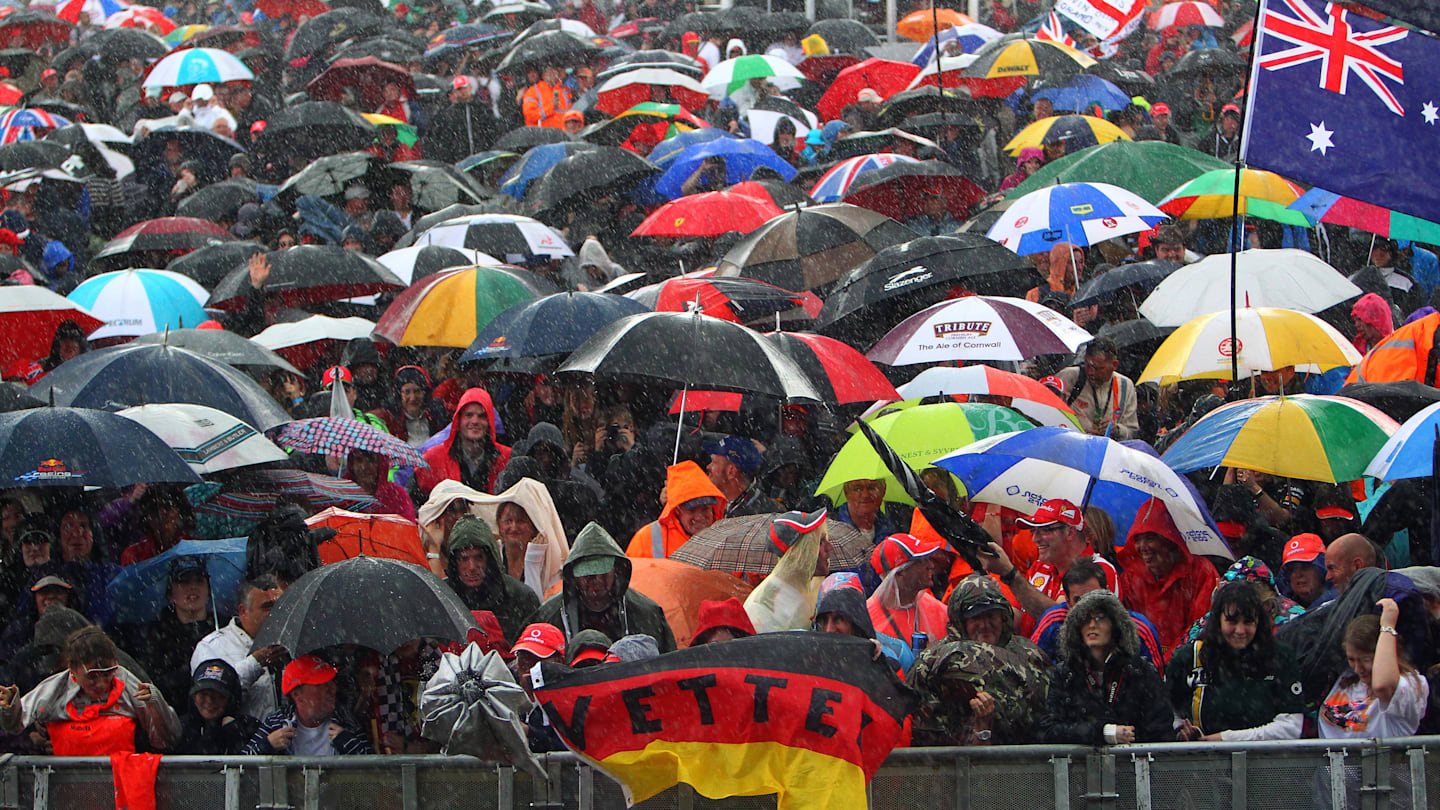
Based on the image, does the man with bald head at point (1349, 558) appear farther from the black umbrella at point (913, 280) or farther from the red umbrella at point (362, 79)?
the red umbrella at point (362, 79)

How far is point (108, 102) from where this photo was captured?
23.5m

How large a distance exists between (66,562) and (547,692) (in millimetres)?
3265

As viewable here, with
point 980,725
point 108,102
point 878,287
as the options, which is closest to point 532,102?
point 108,102

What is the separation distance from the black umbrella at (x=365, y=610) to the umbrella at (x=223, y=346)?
4.21 meters

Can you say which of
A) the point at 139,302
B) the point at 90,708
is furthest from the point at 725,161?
the point at 90,708

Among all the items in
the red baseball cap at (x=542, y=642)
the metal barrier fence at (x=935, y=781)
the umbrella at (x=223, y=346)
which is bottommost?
the metal barrier fence at (x=935, y=781)

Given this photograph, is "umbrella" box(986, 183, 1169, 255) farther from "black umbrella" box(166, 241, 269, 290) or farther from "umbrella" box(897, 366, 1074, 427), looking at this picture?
"black umbrella" box(166, 241, 269, 290)

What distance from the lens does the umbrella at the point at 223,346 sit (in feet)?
38.6

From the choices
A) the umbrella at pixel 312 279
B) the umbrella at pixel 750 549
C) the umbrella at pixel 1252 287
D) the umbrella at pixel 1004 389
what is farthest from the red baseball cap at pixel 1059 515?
the umbrella at pixel 312 279

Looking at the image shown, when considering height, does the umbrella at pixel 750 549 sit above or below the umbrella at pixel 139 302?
below

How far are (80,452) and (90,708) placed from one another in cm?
177

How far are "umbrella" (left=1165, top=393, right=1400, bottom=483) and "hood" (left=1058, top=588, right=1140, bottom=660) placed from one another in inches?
88.1

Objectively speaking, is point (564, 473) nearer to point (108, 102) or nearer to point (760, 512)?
point (760, 512)

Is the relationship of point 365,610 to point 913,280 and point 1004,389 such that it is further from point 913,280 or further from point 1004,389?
point 913,280
